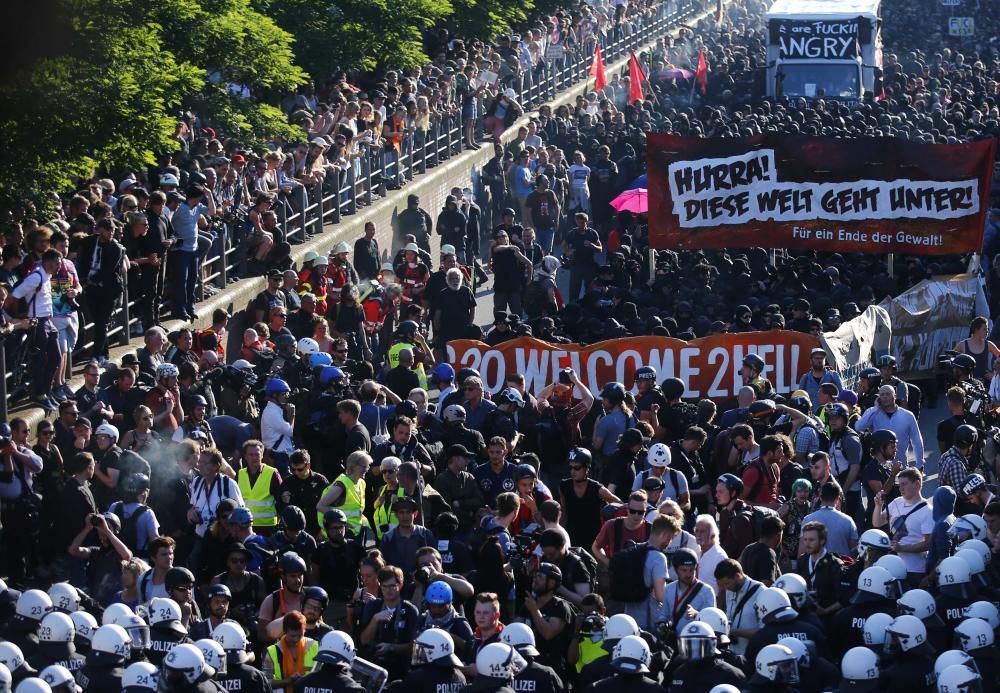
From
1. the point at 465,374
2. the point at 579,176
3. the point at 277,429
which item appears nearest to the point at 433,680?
the point at 277,429

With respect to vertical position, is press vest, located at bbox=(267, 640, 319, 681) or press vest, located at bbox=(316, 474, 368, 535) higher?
press vest, located at bbox=(267, 640, 319, 681)


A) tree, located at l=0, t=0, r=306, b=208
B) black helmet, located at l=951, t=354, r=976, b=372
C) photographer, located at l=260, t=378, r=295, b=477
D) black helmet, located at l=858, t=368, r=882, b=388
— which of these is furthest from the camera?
tree, located at l=0, t=0, r=306, b=208

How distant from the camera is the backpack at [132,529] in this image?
13477mm

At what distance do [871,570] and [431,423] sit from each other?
194 inches

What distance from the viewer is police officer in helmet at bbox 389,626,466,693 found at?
35.0 ft

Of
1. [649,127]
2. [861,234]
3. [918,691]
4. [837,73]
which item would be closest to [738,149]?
[861,234]

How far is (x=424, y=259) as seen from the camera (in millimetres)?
23438

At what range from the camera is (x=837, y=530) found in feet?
43.9

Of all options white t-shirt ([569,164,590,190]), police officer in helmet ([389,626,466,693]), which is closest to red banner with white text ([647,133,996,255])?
white t-shirt ([569,164,590,190])

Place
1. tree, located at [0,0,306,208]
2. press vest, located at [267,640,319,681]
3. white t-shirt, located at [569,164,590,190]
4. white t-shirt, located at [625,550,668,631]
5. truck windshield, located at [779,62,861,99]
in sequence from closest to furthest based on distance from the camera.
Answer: press vest, located at [267,640,319,681] → white t-shirt, located at [625,550,668,631] → tree, located at [0,0,306,208] → white t-shirt, located at [569,164,590,190] → truck windshield, located at [779,62,861,99]

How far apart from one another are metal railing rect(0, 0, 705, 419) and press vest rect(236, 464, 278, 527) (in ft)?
9.38

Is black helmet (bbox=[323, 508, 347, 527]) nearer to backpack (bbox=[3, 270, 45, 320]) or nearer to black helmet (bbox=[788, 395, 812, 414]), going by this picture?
backpack (bbox=[3, 270, 45, 320])

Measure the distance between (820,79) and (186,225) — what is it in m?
24.2

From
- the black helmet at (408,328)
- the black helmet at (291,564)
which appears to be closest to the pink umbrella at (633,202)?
the black helmet at (408,328)
